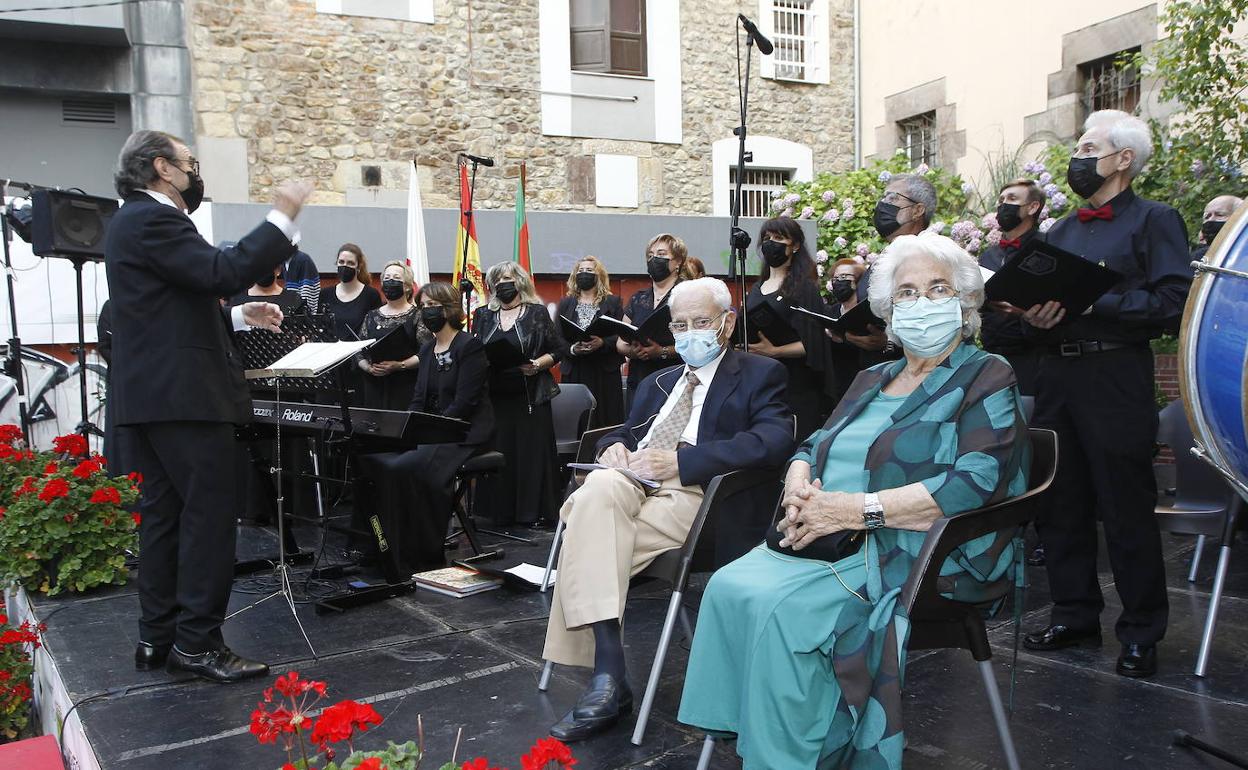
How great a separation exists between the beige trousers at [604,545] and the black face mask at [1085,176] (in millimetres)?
1802

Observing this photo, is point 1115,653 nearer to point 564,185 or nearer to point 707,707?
point 707,707

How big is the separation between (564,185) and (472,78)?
1.86m

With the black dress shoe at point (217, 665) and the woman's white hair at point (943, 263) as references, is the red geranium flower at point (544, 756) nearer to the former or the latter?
the woman's white hair at point (943, 263)

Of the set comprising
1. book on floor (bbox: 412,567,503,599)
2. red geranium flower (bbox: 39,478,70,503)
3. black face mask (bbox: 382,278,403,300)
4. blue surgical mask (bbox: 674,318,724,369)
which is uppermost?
black face mask (bbox: 382,278,403,300)

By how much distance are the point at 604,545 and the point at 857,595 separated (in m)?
0.90

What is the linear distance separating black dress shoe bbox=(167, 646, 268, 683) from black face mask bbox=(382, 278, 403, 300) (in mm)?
3718

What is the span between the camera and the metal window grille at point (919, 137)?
13.9m

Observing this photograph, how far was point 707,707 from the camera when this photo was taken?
255 cm

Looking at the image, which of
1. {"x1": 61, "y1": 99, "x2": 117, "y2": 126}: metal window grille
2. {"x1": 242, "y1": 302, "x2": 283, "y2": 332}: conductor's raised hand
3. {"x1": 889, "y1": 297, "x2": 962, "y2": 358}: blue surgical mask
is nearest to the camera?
{"x1": 889, "y1": 297, "x2": 962, "y2": 358}: blue surgical mask

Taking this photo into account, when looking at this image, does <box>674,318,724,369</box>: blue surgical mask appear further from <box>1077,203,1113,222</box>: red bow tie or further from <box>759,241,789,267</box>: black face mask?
<box>759,241,789,267</box>: black face mask

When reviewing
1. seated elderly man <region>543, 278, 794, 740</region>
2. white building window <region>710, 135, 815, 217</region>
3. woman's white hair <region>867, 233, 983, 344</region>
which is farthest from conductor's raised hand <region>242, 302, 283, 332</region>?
white building window <region>710, 135, 815, 217</region>

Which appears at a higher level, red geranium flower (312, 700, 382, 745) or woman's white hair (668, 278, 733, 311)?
woman's white hair (668, 278, 733, 311)

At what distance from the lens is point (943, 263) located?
288 cm

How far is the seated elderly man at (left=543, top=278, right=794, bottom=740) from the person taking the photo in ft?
10.2
